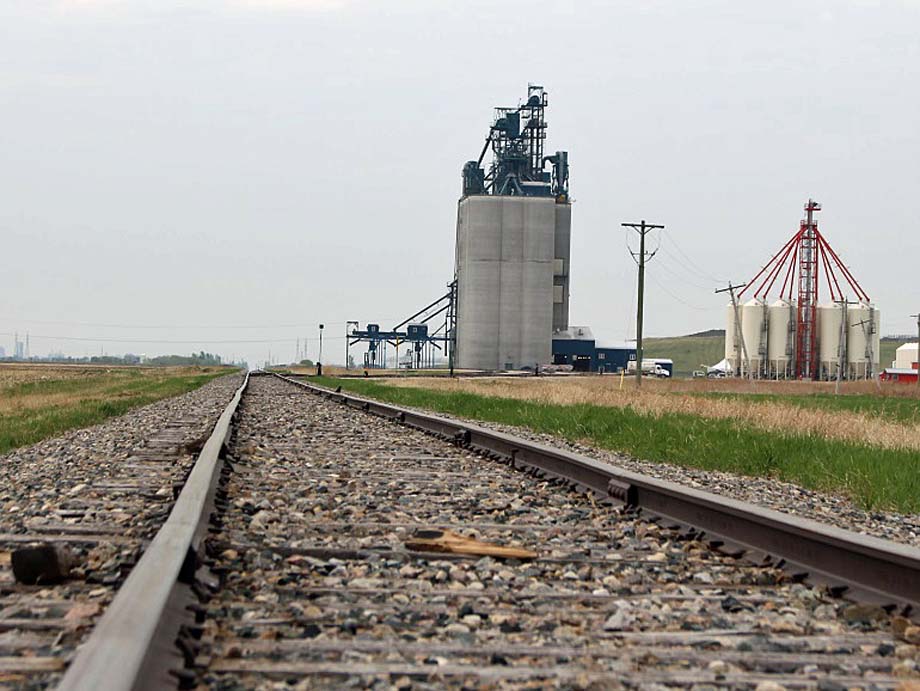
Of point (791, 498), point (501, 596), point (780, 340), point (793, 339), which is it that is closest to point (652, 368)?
point (780, 340)

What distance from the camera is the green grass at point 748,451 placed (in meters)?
9.21

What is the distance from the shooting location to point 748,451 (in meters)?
11.9

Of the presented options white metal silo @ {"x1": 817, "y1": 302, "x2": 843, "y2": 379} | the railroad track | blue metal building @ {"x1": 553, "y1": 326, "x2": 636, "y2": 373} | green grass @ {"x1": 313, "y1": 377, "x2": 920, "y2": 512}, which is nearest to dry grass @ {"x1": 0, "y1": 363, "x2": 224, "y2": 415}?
green grass @ {"x1": 313, "y1": 377, "x2": 920, "y2": 512}

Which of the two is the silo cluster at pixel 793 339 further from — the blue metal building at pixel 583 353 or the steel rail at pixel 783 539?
the steel rail at pixel 783 539

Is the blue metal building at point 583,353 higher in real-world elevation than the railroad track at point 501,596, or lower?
higher

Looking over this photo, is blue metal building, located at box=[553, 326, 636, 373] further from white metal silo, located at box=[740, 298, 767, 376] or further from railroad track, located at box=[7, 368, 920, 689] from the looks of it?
railroad track, located at box=[7, 368, 920, 689]

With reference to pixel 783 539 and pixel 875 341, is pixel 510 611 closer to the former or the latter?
pixel 783 539

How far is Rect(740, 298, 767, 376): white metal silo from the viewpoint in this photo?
98.2 meters

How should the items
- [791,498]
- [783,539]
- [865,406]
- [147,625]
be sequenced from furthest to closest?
[865,406]
[791,498]
[783,539]
[147,625]

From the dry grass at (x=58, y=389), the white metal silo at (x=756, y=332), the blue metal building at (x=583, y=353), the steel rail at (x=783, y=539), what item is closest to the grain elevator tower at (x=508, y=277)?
the blue metal building at (x=583, y=353)

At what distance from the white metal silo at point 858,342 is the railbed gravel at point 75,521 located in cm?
9219

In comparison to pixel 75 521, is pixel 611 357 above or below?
above

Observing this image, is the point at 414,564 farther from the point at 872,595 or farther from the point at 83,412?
the point at 83,412

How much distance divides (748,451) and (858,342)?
92903 mm
